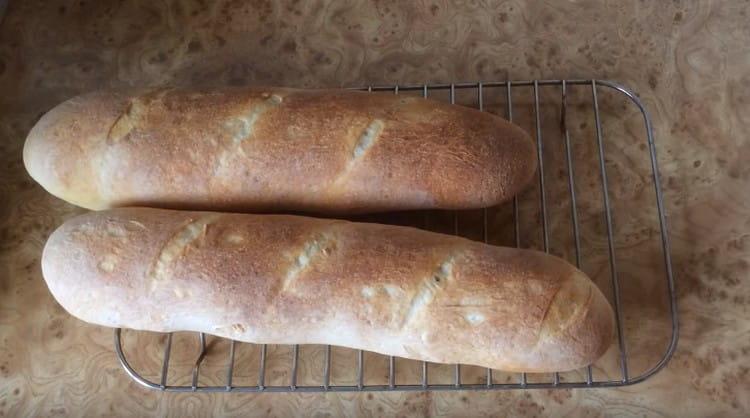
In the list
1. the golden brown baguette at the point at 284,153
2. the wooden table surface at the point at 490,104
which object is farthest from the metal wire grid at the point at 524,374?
the golden brown baguette at the point at 284,153

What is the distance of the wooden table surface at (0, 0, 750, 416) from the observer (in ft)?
4.55

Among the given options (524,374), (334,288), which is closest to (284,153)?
(334,288)

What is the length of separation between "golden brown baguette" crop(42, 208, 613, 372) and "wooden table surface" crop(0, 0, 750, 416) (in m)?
0.25

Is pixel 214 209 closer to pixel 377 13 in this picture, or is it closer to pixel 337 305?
pixel 337 305

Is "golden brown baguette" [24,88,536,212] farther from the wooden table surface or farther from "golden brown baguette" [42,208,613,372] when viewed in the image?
the wooden table surface

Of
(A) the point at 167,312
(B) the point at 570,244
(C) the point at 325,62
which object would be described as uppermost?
(C) the point at 325,62

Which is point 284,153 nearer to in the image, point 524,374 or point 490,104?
point 490,104

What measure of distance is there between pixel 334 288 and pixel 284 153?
34 centimetres

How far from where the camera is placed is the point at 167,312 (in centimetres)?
125

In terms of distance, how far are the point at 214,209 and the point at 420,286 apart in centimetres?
54

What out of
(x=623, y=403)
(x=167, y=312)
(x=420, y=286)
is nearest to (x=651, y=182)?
(x=623, y=403)

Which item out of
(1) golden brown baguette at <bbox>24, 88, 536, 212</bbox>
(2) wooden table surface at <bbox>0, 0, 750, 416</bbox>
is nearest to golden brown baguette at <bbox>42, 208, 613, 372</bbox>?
(1) golden brown baguette at <bbox>24, 88, 536, 212</bbox>

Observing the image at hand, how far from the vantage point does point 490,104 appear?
1618mm

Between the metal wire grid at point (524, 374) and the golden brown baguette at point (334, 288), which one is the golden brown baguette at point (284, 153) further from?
the metal wire grid at point (524, 374)
